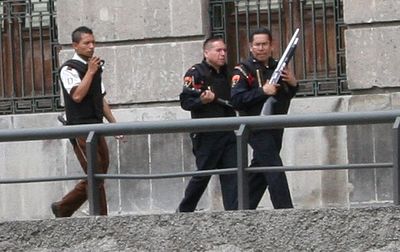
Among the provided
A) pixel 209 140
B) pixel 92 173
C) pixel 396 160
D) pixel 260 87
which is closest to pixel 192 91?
pixel 260 87

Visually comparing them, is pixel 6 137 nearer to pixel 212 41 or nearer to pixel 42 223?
pixel 42 223

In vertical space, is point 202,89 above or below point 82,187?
above

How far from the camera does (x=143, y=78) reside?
14188mm

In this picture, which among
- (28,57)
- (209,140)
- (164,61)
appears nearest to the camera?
(209,140)

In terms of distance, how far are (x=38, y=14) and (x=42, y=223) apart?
17.6 feet

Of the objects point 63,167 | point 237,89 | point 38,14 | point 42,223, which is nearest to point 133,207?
point 42,223

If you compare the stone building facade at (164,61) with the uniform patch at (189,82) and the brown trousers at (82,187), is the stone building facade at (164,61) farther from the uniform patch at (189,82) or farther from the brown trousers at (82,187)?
the brown trousers at (82,187)

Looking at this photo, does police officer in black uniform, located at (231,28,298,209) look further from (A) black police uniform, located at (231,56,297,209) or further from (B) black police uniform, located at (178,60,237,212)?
(B) black police uniform, located at (178,60,237,212)

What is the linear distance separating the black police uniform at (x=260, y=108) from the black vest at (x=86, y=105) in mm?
1061

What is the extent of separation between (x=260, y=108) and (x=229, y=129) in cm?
188

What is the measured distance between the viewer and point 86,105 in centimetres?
1162

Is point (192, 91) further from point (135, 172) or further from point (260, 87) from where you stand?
point (135, 172)

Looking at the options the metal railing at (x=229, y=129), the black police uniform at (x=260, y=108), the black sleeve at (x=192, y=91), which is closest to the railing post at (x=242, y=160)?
the metal railing at (x=229, y=129)

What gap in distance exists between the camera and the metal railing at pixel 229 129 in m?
9.04
